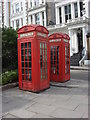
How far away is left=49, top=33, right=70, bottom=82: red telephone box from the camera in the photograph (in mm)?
7961

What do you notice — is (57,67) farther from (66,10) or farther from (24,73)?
(66,10)

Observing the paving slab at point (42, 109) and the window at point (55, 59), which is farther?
the window at point (55, 59)

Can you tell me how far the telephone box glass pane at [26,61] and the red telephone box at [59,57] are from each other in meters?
2.45

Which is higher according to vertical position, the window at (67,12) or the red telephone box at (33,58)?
the window at (67,12)

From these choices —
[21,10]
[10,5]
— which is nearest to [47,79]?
[21,10]

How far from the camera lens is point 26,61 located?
245 inches

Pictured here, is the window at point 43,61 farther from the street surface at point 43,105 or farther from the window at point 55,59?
the window at point 55,59

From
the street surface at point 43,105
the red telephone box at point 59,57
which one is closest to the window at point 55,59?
the red telephone box at point 59,57

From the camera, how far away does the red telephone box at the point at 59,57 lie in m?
7.96

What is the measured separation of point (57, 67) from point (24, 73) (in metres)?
2.52

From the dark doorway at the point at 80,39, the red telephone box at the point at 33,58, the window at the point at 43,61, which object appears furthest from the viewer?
the dark doorway at the point at 80,39

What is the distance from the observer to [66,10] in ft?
79.1

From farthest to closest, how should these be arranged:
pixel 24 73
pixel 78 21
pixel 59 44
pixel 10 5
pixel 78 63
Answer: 1. pixel 10 5
2. pixel 78 21
3. pixel 78 63
4. pixel 59 44
5. pixel 24 73

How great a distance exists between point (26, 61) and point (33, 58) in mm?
520
